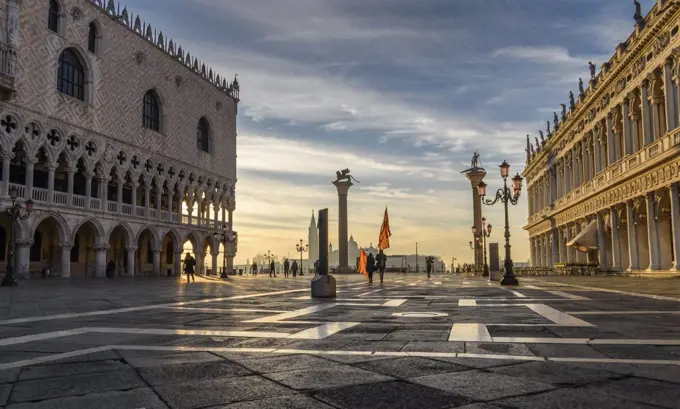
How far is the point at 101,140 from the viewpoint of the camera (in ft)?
124

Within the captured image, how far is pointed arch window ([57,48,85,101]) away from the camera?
116 feet

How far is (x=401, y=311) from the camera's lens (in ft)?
29.8

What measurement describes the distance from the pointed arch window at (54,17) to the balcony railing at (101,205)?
34.6 ft

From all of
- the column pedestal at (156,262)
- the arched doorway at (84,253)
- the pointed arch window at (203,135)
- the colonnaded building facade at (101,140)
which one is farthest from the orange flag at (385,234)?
the pointed arch window at (203,135)

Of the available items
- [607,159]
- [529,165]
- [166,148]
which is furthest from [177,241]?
[529,165]

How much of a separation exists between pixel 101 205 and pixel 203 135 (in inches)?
687

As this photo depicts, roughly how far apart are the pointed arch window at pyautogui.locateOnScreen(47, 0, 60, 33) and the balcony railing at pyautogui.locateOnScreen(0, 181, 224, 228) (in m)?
10.5

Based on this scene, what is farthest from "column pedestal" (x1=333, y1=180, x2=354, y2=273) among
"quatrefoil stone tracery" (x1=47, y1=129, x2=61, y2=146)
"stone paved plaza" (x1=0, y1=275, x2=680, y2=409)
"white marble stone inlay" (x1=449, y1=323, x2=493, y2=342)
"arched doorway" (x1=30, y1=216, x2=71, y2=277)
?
"white marble stone inlay" (x1=449, y1=323, x2=493, y2=342)

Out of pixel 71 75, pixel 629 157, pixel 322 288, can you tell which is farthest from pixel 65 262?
pixel 629 157

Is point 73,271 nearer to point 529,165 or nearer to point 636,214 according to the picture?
point 636,214

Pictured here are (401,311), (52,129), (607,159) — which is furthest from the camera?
(607,159)

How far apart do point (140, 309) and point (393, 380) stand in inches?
292

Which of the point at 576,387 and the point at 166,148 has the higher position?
the point at 166,148

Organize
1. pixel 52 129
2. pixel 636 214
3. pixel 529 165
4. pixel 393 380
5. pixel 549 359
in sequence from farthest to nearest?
pixel 529 165 → pixel 52 129 → pixel 636 214 → pixel 549 359 → pixel 393 380
